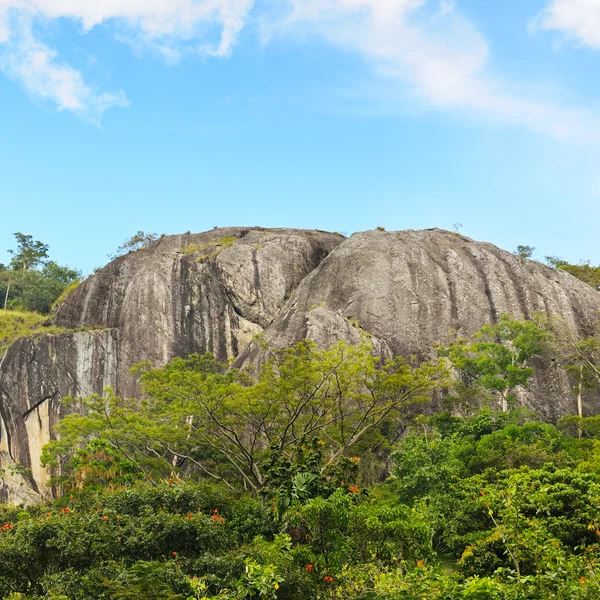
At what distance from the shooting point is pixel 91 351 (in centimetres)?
3797

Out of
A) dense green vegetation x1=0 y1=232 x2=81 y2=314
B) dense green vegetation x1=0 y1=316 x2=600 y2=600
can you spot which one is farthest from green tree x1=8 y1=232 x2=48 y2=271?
dense green vegetation x1=0 y1=316 x2=600 y2=600

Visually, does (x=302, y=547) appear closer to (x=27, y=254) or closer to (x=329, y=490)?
(x=329, y=490)

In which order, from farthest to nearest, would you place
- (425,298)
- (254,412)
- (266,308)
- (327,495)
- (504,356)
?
(266,308)
(425,298)
(504,356)
(254,412)
(327,495)

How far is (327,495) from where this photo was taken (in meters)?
15.3

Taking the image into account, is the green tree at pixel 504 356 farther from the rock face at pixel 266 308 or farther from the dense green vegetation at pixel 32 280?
the dense green vegetation at pixel 32 280

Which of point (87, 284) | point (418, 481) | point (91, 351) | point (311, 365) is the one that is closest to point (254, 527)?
point (418, 481)

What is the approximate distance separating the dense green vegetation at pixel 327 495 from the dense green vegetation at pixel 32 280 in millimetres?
22237

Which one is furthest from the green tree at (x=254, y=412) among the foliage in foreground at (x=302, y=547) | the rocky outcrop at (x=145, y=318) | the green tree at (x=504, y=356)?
the rocky outcrop at (x=145, y=318)

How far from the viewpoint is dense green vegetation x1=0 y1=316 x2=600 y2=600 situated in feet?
35.7

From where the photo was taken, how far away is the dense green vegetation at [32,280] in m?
55.6

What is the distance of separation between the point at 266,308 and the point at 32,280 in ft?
83.6

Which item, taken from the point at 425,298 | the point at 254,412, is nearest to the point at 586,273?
Result: the point at 425,298

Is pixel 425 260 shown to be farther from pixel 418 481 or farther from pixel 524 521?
pixel 524 521

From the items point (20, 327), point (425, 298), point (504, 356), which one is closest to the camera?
point (504, 356)
